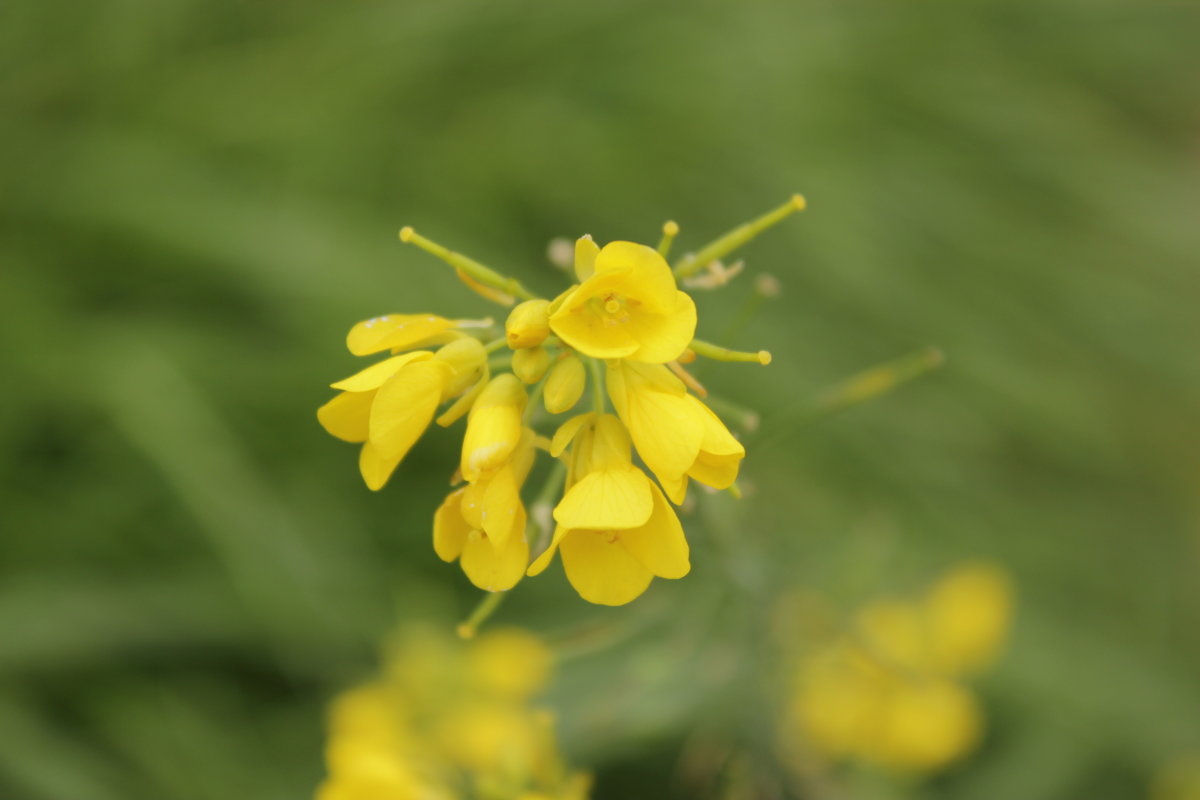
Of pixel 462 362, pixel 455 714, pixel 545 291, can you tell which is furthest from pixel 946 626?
pixel 462 362

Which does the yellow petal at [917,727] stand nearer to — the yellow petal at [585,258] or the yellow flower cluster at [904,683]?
the yellow flower cluster at [904,683]

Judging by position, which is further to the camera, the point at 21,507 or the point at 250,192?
the point at 250,192

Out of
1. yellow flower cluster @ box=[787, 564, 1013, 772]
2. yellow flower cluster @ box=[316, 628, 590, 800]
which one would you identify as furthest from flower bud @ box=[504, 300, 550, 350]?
yellow flower cluster @ box=[787, 564, 1013, 772]

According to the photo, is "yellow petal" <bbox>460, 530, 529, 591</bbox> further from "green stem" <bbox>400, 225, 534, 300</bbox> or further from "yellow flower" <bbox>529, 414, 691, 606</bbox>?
"green stem" <bbox>400, 225, 534, 300</bbox>

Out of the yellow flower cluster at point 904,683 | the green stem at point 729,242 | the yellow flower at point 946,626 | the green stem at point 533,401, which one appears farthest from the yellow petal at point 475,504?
the yellow flower at point 946,626

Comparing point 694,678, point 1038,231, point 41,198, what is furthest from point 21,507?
point 1038,231

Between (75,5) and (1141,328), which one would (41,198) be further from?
(1141,328)
